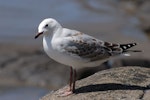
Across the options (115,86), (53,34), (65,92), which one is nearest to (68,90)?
(65,92)

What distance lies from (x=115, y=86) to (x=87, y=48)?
22.7 inches

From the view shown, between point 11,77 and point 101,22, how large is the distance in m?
5.91

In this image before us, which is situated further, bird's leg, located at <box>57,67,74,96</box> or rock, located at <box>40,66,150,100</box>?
bird's leg, located at <box>57,67,74,96</box>

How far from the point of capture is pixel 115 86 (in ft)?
22.2

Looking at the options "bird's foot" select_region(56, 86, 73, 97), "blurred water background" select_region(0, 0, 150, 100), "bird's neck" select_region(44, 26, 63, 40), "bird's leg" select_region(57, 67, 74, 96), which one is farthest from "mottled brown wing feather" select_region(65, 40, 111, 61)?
"blurred water background" select_region(0, 0, 150, 100)

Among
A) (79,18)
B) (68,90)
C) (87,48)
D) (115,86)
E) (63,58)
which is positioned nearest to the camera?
(63,58)

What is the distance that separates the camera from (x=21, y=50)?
43.8 ft

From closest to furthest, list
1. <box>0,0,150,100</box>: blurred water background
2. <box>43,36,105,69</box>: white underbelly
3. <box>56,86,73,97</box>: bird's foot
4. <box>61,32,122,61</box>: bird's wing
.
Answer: <box>43,36,105,69</box>: white underbelly
<box>61,32,122,61</box>: bird's wing
<box>56,86,73,97</box>: bird's foot
<box>0,0,150,100</box>: blurred water background

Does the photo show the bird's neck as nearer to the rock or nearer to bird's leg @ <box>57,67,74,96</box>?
bird's leg @ <box>57,67,74,96</box>

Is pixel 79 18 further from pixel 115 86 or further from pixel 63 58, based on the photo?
pixel 63 58

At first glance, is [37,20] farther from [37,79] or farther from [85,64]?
[85,64]

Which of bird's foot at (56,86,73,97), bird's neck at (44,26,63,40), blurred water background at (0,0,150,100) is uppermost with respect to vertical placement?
blurred water background at (0,0,150,100)

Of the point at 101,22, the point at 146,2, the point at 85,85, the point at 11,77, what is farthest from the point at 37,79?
the point at 146,2

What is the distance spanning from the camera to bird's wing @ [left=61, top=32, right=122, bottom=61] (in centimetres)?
653
